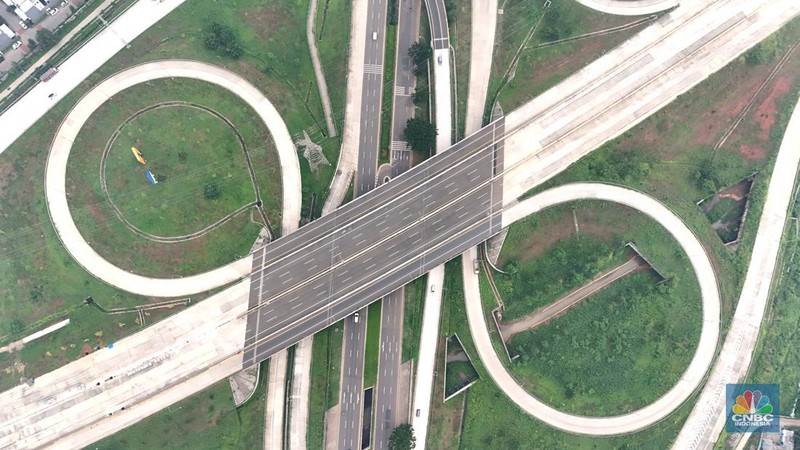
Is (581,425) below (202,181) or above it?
below

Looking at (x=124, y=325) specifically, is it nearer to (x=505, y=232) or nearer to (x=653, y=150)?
(x=505, y=232)

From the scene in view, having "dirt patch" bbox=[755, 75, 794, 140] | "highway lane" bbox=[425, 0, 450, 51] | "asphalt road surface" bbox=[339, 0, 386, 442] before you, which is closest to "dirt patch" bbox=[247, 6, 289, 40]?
"asphalt road surface" bbox=[339, 0, 386, 442]

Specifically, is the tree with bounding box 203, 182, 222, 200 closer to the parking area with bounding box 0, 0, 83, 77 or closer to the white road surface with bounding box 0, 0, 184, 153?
the white road surface with bounding box 0, 0, 184, 153

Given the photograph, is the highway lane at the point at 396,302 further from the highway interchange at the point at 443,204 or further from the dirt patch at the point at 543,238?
the dirt patch at the point at 543,238

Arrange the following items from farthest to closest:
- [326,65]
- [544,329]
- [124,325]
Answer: [326,65]
[544,329]
[124,325]

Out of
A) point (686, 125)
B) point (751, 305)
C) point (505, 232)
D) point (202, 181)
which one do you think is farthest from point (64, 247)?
point (751, 305)

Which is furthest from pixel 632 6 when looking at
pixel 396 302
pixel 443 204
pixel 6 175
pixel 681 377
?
pixel 6 175

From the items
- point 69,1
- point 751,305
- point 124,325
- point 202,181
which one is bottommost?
point 751,305
